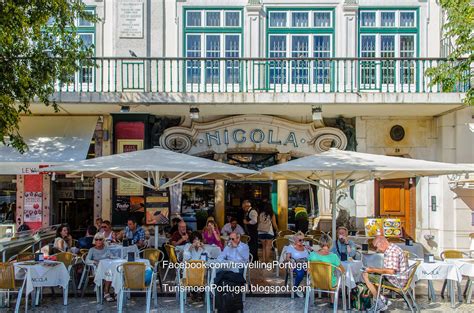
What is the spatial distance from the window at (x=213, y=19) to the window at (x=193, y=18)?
0.75 feet

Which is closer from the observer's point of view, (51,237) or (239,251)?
(239,251)

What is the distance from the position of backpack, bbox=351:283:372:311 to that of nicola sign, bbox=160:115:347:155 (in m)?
6.49

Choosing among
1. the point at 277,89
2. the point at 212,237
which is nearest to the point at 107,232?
the point at 212,237

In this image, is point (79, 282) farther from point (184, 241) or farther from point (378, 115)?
point (378, 115)

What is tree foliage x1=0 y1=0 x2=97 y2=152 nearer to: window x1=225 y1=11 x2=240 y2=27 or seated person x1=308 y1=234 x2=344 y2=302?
window x1=225 y1=11 x2=240 y2=27

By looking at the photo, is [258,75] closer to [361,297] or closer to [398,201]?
[398,201]

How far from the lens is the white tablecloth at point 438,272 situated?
891 cm

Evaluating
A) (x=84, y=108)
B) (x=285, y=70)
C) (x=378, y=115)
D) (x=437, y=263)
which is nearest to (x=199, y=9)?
(x=285, y=70)

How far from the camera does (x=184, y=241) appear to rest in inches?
429

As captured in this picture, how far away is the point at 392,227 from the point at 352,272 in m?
5.64

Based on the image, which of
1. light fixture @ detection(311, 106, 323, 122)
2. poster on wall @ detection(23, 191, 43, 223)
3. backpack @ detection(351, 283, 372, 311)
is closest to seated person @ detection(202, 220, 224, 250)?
backpack @ detection(351, 283, 372, 311)

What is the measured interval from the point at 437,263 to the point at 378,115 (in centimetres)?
641

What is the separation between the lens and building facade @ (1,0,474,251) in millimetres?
14117

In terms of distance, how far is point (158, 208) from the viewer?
14.4 meters
